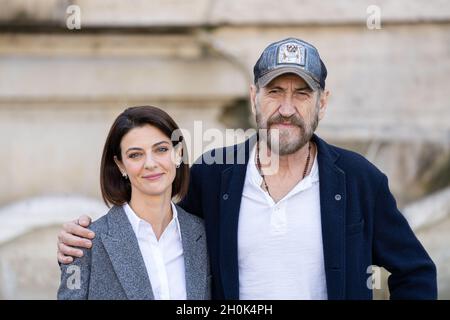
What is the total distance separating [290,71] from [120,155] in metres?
0.55

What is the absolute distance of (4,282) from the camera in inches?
173

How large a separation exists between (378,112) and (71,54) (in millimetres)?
1547

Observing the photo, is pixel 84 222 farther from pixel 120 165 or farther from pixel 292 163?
pixel 292 163

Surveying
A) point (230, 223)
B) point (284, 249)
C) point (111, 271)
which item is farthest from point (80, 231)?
point (284, 249)

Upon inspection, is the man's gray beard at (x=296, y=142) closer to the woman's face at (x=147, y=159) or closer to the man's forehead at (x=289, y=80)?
the man's forehead at (x=289, y=80)

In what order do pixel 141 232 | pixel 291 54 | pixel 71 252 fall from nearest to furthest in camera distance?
pixel 71 252
pixel 141 232
pixel 291 54

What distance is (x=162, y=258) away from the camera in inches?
98.6

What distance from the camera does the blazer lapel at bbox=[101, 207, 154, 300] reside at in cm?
241

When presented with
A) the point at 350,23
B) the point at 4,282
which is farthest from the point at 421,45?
the point at 4,282

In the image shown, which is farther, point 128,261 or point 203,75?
point 203,75

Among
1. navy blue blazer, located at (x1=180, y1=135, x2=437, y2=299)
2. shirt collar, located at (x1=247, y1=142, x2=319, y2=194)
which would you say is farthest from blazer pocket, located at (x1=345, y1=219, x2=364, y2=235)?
shirt collar, located at (x1=247, y1=142, x2=319, y2=194)

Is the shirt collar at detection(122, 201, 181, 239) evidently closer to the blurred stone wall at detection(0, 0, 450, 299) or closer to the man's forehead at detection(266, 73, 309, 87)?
the man's forehead at detection(266, 73, 309, 87)

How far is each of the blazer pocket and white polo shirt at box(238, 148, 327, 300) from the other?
0.09 m

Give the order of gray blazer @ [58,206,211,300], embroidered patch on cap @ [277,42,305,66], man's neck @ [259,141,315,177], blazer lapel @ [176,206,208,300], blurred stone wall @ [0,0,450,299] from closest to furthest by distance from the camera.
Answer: gray blazer @ [58,206,211,300], blazer lapel @ [176,206,208,300], embroidered patch on cap @ [277,42,305,66], man's neck @ [259,141,315,177], blurred stone wall @ [0,0,450,299]
